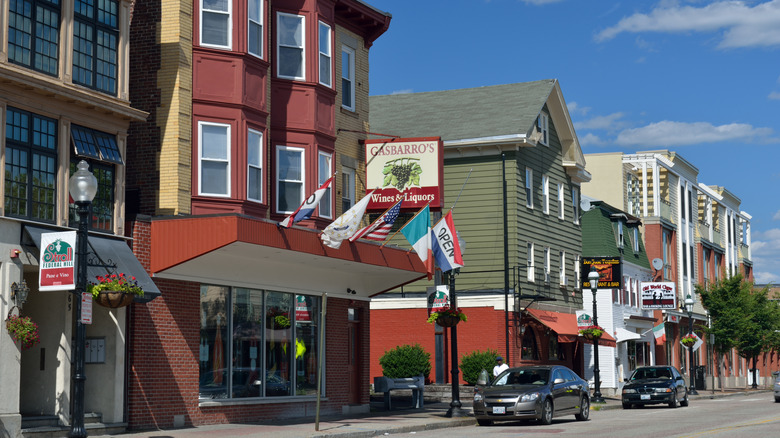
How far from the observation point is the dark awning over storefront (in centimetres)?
1927

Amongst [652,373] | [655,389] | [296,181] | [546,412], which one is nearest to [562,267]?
[652,373]

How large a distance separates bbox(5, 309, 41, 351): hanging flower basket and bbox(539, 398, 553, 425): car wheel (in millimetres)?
12240

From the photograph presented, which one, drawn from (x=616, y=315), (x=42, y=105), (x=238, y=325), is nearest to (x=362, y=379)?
(x=238, y=325)

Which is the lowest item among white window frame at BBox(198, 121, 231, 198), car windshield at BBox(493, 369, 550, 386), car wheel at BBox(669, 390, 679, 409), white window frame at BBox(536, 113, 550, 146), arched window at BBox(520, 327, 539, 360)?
car wheel at BBox(669, 390, 679, 409)

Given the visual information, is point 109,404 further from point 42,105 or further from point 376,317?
point 376,317

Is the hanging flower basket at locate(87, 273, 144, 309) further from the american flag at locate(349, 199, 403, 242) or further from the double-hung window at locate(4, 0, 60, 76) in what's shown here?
the american flag at locate(349, 199, 403, 242)

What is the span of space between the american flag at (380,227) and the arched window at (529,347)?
1615 centimetres

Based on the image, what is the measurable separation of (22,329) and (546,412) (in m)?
12.7

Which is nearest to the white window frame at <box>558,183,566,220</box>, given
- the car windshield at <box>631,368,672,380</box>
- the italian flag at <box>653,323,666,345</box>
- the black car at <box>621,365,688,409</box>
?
the car windshield at <box>631,368,672,380</box>

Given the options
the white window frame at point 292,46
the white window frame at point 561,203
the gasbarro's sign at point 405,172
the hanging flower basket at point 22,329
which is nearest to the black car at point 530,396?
the gasbarro's sign at point 405,172

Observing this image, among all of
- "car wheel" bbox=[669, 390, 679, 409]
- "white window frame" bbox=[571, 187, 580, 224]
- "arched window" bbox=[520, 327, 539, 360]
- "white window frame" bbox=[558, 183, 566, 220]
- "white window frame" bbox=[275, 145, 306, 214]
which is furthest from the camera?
"white window frame" bbox=[571, 187, 580, 224]

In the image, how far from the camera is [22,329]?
59.1 feet

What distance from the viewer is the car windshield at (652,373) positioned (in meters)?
34.7

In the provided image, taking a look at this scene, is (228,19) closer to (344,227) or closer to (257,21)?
(257,21)
